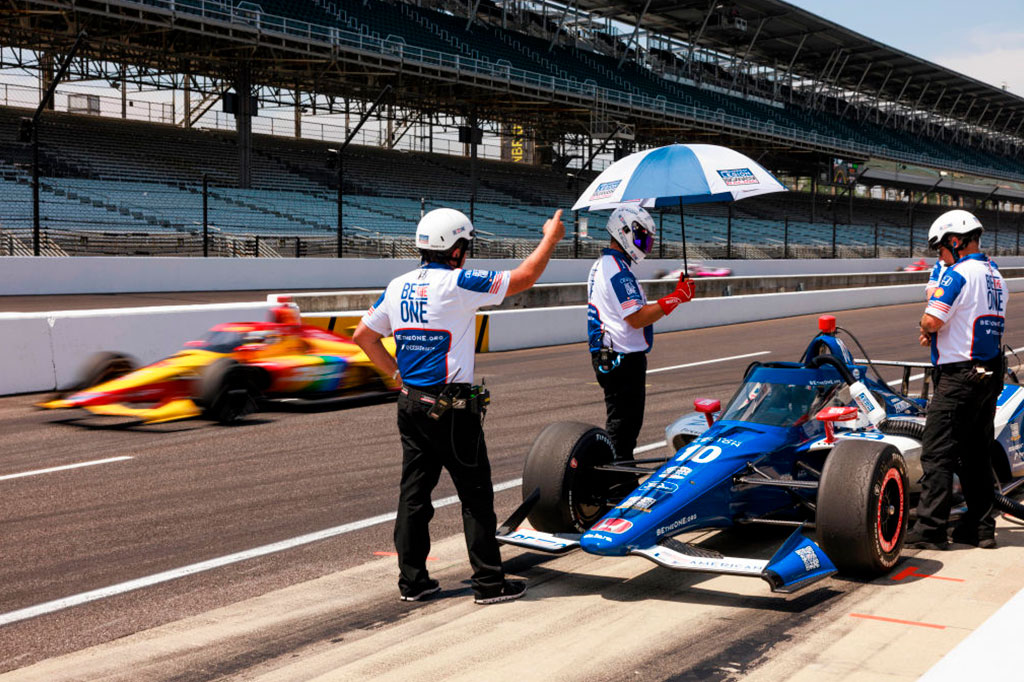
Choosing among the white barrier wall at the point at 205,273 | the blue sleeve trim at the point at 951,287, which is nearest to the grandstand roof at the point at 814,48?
the white barrier wall at the point at 205,273

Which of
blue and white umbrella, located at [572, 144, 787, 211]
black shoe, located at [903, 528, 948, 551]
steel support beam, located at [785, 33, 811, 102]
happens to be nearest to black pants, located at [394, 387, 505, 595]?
blue and white umbrella, located at [572, 144, 787, 211]

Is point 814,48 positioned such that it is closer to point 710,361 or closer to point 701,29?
point 701,29

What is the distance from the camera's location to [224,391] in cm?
1077

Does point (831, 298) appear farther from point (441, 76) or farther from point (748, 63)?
point (748, 63)

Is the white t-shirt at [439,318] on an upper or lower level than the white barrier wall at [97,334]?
upper

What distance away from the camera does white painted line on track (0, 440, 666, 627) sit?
17.2ft

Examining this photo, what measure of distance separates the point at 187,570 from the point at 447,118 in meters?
53.5

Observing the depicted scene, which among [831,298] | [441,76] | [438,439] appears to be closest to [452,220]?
[438,439]

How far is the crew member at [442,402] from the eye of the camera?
5219 mm

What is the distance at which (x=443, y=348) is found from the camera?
5273mm

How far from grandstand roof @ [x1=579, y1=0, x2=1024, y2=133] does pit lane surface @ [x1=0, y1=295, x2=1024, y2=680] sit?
170 ft

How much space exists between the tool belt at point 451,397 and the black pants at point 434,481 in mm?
30

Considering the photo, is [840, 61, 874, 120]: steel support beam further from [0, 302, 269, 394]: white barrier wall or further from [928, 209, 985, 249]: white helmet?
[928, 209, 985, 249]: white helmet

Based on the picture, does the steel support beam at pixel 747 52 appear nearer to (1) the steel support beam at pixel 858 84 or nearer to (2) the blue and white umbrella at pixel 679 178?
(1) the steel support beam at pixel 858 84
